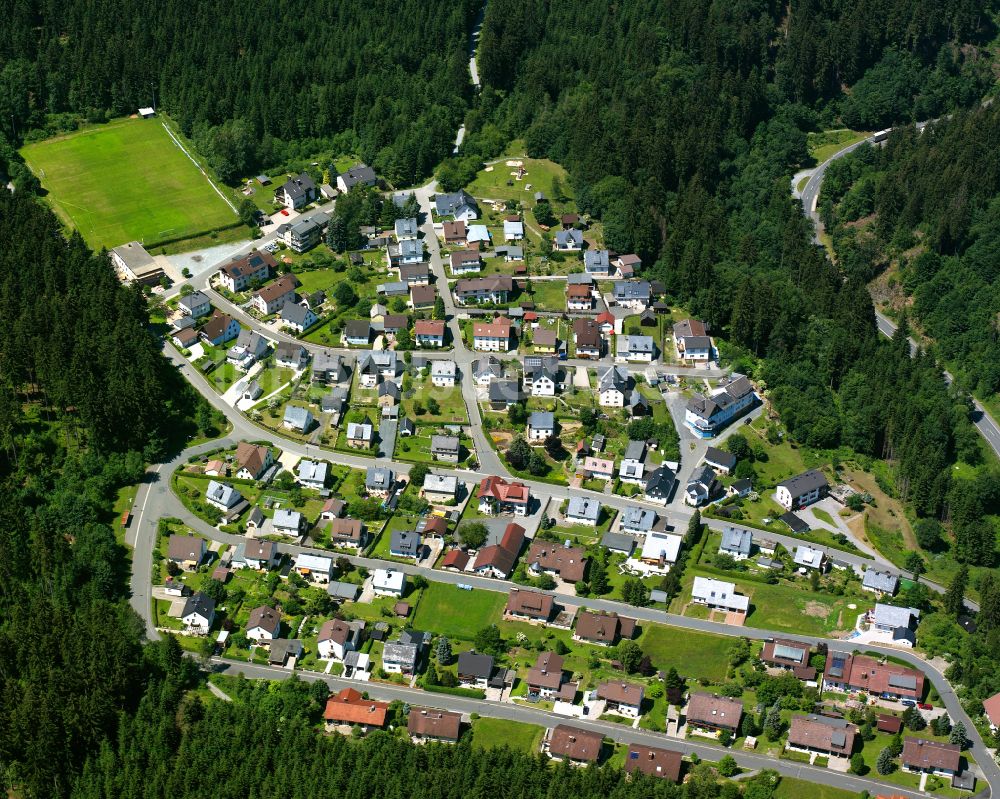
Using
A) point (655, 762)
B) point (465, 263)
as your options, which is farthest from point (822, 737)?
point (465, 263)

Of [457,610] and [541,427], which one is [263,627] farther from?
[541,427]

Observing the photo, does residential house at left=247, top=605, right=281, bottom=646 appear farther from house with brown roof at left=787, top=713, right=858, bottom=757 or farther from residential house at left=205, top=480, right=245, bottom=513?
house with brown roof at left=787, top=713, right=858, bottom=757

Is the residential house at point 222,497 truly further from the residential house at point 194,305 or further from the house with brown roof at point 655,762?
the house with brown roof at point 655,762

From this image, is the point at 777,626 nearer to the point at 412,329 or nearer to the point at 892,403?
the point at 892,403

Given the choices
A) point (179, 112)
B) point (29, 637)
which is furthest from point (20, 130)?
point (29, 637)

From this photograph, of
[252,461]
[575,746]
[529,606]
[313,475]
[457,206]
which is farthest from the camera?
[457,206]

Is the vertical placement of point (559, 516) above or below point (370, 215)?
below
